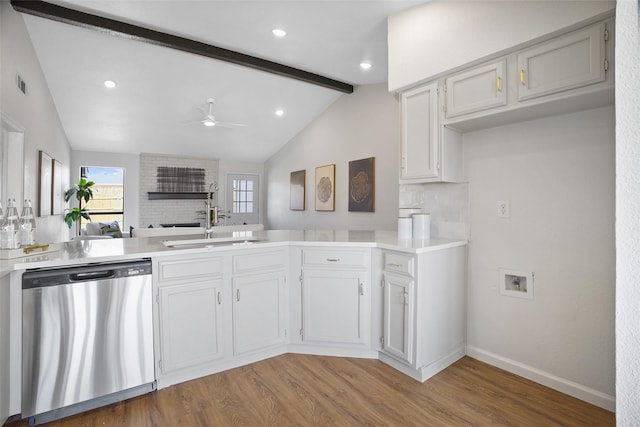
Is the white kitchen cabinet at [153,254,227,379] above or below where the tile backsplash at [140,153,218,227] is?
below

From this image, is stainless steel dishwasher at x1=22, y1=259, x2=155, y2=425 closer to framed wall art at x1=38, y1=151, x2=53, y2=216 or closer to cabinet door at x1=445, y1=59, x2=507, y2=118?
cabinet door at x1=445, y1=59, x2=507, y2=118

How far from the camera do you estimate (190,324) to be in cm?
223

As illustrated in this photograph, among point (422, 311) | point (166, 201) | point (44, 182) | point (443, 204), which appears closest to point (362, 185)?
point (443, 204)

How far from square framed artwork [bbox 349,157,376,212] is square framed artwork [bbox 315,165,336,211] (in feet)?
1.69

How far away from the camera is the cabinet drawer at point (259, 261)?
95.9 inches

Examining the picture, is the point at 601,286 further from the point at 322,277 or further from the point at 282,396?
the point at 282,396

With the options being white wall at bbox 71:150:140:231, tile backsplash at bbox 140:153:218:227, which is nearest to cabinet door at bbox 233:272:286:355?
tile backsplash at bbox 140:153:218:227

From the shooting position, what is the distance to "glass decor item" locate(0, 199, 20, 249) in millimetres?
1934

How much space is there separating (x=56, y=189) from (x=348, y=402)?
5670 millimetres

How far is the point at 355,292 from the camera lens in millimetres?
2586

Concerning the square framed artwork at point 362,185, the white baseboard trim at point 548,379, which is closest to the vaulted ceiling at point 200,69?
the square framed artwork at point 362,185

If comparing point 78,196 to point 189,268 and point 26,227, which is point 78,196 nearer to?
point 26,227

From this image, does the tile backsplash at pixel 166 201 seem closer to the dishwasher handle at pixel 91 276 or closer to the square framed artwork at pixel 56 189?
the square framed artwork at pixel 56 189

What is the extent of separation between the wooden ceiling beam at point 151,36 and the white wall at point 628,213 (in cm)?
443
